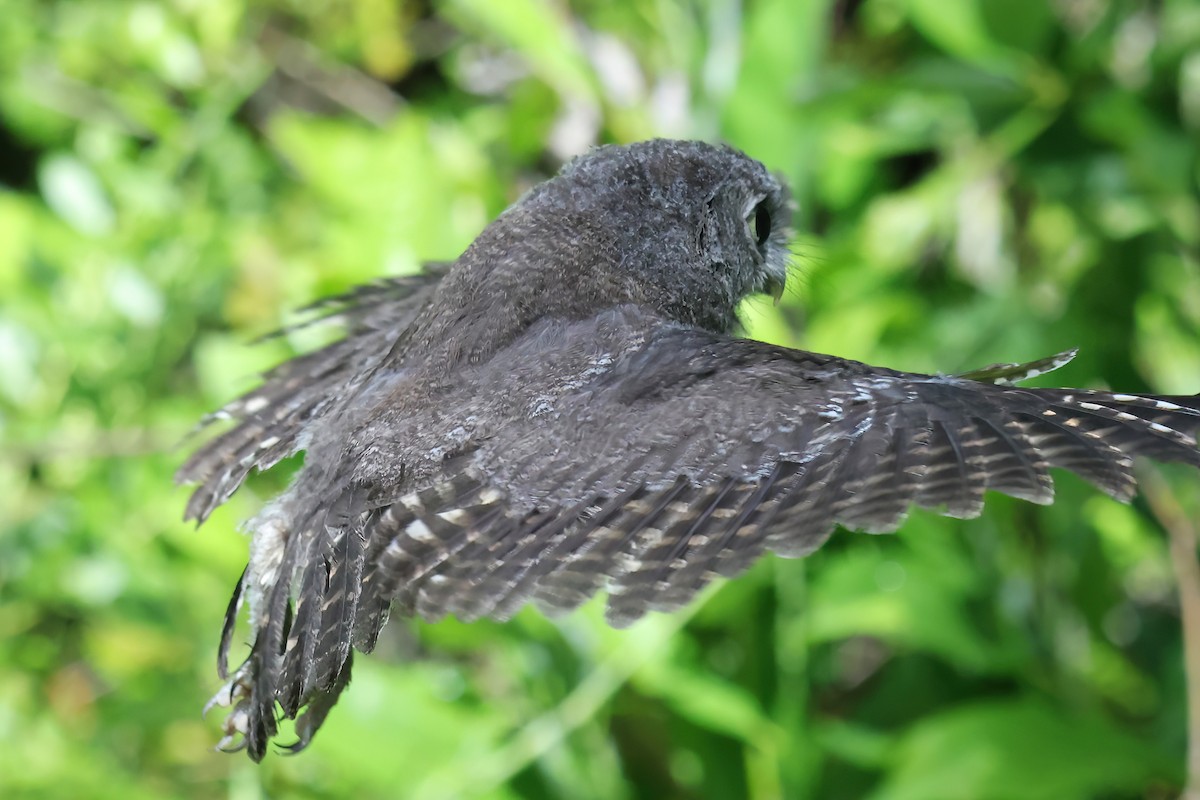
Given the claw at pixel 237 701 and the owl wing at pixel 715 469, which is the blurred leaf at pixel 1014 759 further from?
the claw at pixel 237 701

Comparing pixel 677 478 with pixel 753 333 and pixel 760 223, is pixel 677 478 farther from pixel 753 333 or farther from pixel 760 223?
pixel 753 333

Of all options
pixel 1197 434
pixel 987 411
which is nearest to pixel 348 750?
pixel 987 411

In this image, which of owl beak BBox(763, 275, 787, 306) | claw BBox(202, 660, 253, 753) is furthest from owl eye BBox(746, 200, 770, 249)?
claw BBox(202, 660, 253, 753)

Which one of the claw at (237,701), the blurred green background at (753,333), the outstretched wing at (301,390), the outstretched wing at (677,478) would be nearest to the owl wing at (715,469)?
the outstretched wing at (677,478)

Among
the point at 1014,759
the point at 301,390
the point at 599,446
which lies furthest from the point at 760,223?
the point at 1014,759

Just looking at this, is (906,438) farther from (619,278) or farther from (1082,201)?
(1082,201)

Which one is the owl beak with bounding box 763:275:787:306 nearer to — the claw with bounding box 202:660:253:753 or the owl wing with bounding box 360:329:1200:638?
the owl wing with bounding box 360:329:1200:638
